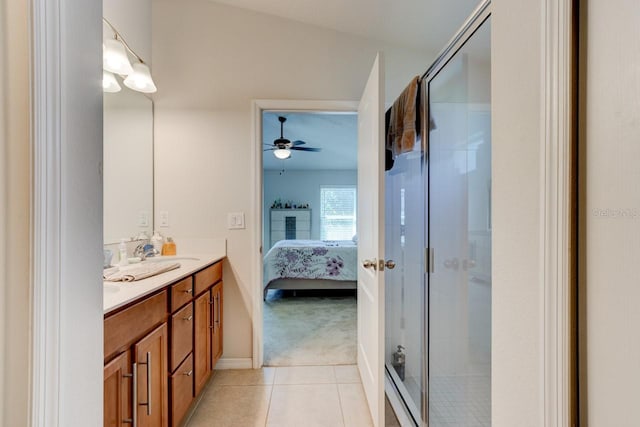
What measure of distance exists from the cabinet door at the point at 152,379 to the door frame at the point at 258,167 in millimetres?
933

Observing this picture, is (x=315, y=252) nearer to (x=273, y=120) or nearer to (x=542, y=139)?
(x=273, y=120)

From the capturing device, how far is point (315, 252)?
419cm

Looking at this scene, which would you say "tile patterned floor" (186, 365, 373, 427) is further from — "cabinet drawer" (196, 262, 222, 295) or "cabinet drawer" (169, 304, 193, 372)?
"cabinet drawer" (196, 262, 222, 295)

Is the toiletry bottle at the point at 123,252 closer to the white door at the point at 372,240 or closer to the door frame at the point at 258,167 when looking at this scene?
the door frame at the point at 258,167

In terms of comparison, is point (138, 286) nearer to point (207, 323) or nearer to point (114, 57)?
point (207, 323)

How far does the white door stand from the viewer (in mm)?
Answer: 1490

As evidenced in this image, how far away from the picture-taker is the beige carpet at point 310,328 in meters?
2.44

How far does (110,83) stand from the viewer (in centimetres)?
176

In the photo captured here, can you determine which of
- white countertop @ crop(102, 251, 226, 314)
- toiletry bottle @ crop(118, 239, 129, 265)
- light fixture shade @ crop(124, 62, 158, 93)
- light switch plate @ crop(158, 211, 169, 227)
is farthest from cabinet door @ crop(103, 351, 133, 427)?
light fixture shade @ crop(124, 62, 158, 93)

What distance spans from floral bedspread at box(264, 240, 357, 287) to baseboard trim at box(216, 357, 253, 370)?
5.88ft

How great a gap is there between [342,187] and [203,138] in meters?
5.26

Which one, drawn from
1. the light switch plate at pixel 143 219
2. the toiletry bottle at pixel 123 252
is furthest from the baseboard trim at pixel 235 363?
the light switch plate at pixel 143 219

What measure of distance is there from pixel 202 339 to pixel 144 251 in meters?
0.75
